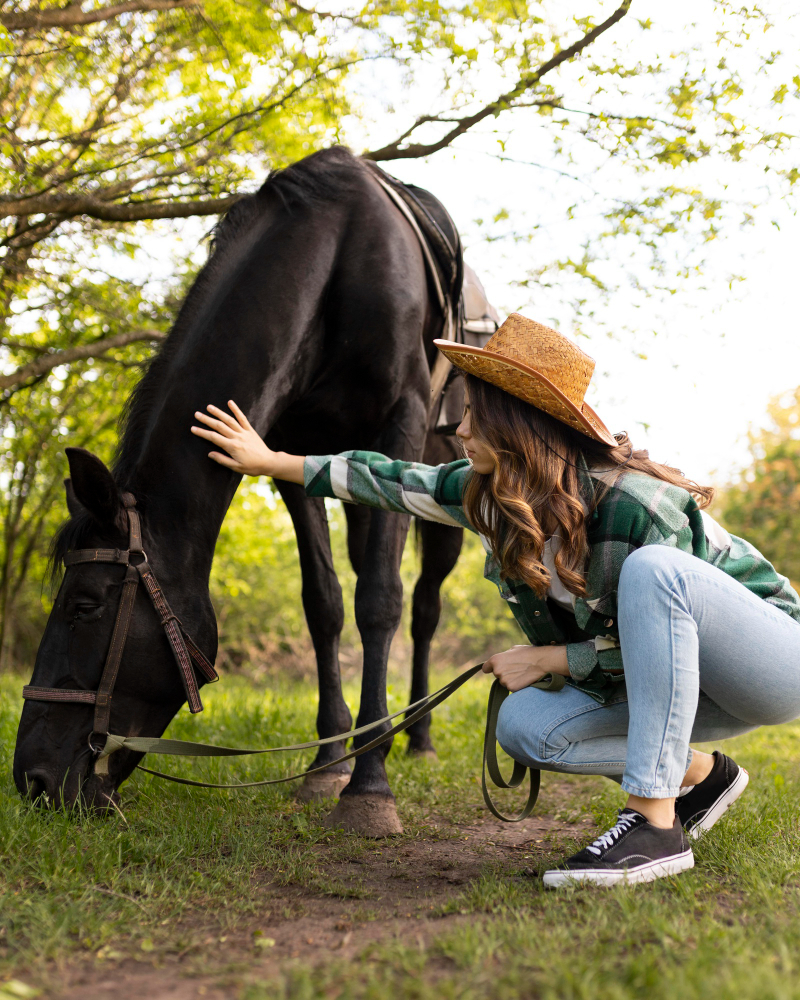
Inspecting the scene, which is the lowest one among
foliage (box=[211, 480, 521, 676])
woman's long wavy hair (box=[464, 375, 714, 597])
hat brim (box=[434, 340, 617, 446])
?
foliage (box=[211, 480, 521, 676])

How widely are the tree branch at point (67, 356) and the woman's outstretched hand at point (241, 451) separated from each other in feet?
7.54

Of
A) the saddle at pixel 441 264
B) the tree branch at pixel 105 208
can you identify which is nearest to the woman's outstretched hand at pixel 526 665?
the saddle at pixel 441 264

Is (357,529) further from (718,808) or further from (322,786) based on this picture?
(718,808)

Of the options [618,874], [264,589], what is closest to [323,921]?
[618,874]

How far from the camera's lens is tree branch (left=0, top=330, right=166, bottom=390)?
501 centimetres

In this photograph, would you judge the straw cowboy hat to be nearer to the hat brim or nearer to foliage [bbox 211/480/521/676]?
the hat brim

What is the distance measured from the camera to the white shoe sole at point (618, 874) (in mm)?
1854

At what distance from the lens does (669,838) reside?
6.35 ft

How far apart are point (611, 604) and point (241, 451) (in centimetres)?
124

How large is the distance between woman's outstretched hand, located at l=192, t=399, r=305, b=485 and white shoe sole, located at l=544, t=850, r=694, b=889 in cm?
134

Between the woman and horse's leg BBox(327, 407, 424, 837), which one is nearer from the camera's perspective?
the woman

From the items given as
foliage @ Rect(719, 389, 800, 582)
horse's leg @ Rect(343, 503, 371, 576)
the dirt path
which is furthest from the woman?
foliage @ Rect(719, 389, 800, 582)

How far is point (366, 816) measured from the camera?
2.69m

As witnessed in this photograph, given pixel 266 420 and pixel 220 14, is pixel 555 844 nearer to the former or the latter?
pixel 266 420
